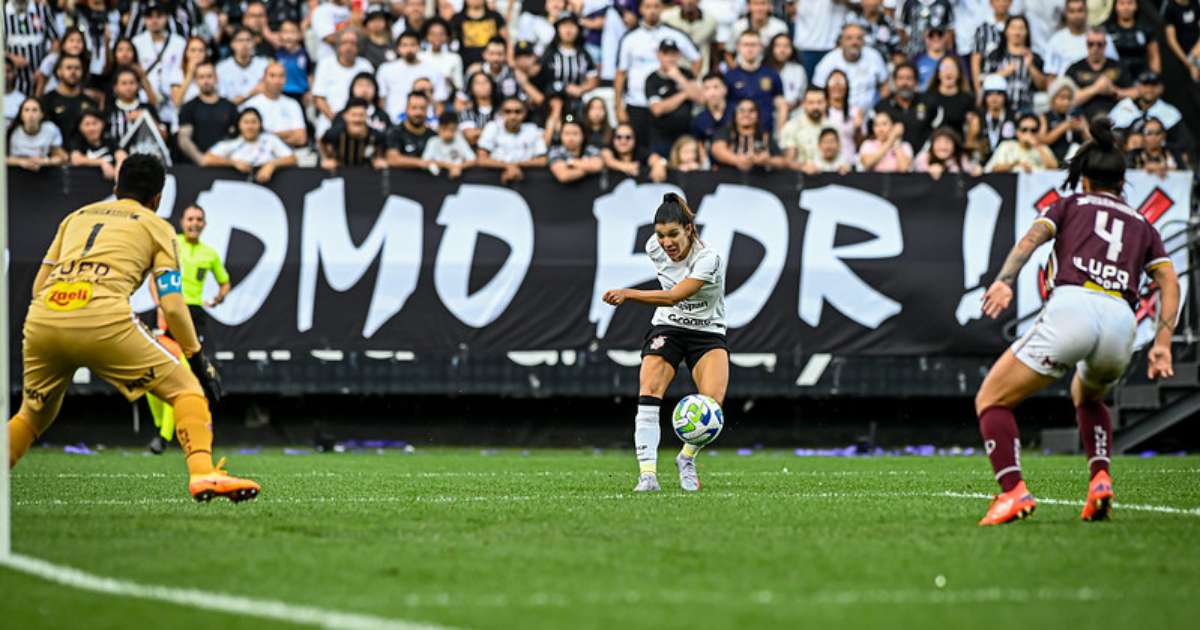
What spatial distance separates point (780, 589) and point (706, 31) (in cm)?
1579

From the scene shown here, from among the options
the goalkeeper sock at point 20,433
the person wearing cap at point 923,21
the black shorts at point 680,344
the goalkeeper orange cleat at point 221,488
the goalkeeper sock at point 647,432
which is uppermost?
the person wearing cap at point 923,21

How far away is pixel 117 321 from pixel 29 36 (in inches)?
520

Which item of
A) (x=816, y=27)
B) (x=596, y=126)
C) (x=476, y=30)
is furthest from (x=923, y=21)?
(x=476, y=30)

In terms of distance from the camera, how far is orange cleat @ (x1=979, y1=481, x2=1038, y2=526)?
352 inches

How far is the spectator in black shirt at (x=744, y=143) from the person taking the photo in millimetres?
19594

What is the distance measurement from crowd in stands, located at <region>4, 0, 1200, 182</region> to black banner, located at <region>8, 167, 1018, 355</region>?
349mm

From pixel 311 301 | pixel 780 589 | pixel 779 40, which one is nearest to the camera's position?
pixel 780 589

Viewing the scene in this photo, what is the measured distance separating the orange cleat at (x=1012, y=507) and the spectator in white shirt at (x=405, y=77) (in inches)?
510

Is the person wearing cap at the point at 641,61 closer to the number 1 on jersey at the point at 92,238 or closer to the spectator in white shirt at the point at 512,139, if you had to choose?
the spectator in white shirt at the point at 512,139

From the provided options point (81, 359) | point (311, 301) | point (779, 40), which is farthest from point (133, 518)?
point (779, 40)

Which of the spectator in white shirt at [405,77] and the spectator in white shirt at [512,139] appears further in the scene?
the spectator in white shirt at [405,77]

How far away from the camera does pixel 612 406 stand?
20078 mm

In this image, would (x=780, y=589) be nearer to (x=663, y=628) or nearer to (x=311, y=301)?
(x=663, y=628)

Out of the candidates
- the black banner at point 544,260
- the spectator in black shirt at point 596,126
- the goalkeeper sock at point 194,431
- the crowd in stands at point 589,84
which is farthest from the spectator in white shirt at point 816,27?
the goalkeeper sock at point 194,431
